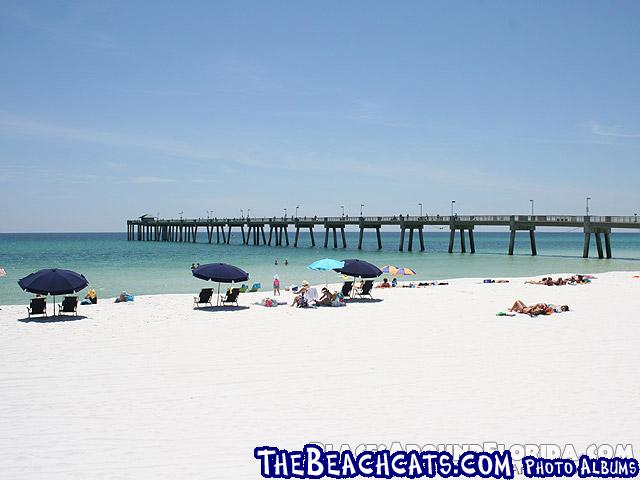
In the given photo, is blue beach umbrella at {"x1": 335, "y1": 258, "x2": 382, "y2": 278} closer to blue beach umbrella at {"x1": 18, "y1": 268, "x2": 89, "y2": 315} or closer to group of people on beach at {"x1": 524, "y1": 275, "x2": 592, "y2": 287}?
blue beach umbrella at {"x1": 18, "y1": 268, "x2": 89, "y2": 315}

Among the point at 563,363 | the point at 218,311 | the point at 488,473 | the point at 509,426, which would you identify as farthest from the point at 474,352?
the point at 218,311

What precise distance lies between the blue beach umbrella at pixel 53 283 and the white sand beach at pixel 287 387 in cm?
80

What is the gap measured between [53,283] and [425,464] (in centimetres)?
1055

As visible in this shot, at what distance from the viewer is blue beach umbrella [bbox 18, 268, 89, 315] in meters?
12.7

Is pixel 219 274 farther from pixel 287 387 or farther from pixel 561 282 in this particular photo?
pixel 561 282

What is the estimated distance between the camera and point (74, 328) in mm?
12250

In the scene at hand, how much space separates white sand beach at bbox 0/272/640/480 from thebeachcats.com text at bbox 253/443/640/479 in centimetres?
22

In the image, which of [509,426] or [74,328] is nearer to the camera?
[509,426]

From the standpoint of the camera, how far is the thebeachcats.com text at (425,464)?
16.1 ft

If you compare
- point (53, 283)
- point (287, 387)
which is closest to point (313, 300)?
point (53, 283)

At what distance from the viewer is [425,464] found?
16.7ft

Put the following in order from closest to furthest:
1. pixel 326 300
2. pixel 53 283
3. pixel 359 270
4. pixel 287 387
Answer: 1. pixel 287 387
2. pixel 53 283
3. pixel 326 300
4. pixel 359 270

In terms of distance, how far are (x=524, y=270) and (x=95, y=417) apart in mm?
33777

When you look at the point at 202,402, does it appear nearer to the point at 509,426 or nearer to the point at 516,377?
the point at 509,426
